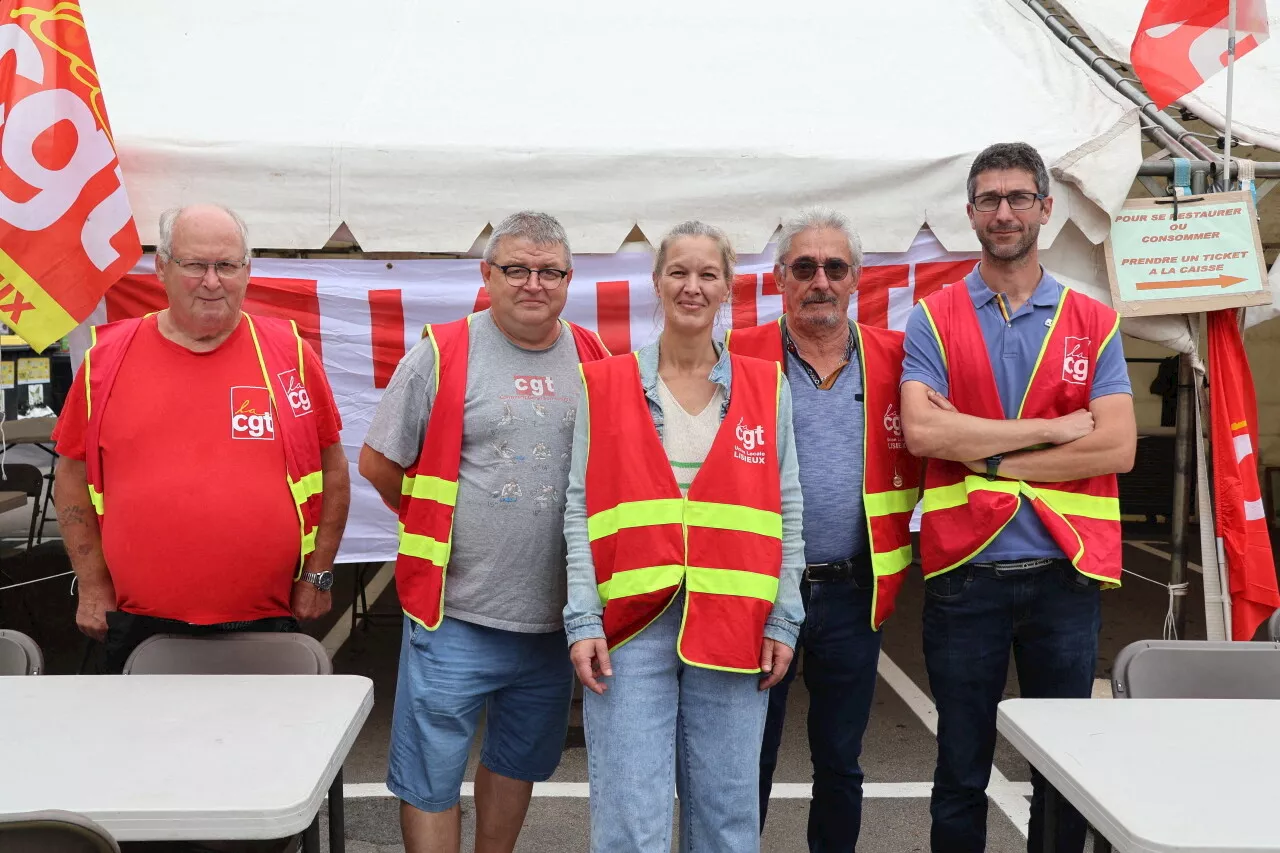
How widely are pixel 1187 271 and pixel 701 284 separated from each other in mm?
2423

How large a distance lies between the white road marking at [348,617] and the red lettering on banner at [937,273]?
256 centimetres

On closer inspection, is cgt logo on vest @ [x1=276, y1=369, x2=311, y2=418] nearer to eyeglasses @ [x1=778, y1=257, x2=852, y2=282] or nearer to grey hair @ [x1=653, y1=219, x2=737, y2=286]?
grey hair @ [x1=653, y1=219, x2=737, y2=286]

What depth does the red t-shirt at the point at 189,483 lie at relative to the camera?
2.61 meters

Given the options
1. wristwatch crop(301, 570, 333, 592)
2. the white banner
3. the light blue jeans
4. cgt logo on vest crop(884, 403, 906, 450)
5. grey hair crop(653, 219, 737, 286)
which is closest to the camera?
the light blue jeans

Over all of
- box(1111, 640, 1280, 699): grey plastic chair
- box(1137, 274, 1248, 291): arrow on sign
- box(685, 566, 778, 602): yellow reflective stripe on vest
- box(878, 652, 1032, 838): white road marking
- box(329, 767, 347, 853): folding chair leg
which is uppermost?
box(1137, 274, 1248, 291): arrow on sign

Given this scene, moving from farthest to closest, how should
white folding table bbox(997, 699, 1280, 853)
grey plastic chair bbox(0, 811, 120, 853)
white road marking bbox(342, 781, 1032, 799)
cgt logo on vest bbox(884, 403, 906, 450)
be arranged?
white road marking bbox(342, 781, 1032, 799) → cgt logo on vest bbox(884, 403, 906, 450) → white folding table bbox(997, 699, 1280, 853) → grey plastic chair bbox(0, 811, 120, 853)

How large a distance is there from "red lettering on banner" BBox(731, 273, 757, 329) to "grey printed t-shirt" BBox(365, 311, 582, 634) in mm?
1689

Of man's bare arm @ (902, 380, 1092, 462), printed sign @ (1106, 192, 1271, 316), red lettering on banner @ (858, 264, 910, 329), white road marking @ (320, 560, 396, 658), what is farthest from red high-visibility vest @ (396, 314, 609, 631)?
printed sign @ (1106, 192, 1271, 316)

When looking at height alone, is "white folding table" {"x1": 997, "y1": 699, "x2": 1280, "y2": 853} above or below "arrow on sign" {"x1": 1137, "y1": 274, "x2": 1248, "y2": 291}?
below

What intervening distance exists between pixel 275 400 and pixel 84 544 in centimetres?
62

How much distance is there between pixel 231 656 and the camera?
2.52 meters

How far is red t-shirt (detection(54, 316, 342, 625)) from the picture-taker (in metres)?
2.61

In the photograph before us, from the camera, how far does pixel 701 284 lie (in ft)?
7.34

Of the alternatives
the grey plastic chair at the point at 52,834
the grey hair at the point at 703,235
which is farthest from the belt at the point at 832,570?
the grey plastic chair at the point at 52,834
